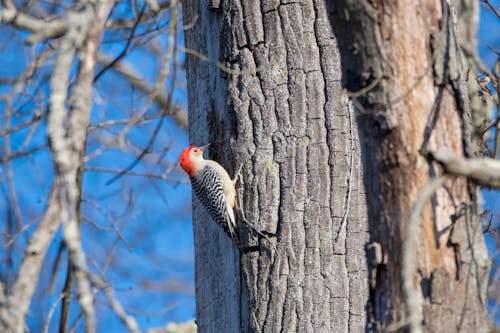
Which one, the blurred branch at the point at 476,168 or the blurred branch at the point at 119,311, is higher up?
the blurred branch at the point at 476,168

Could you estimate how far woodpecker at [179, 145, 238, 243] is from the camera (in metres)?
3.98

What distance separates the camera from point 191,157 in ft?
16.5

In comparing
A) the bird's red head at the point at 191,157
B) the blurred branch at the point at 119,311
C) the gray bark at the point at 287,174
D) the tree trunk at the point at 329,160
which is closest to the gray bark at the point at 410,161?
the tree trunk at the point at 329,160

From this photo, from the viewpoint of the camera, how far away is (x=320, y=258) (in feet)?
11.3

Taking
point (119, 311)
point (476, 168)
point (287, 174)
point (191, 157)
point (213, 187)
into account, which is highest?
point (191, 157)

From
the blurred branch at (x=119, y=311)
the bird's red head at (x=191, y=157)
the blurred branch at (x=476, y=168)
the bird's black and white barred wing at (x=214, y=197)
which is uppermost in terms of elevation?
the bird's red head at (x=191, y=157)

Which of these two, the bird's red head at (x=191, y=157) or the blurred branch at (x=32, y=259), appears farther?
the bird's red head at (x=191, y=157)

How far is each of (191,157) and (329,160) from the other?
5.51 ft

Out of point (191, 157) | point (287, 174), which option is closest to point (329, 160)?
point (287, 174)

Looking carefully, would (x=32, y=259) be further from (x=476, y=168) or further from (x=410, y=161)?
(x=476, y=168)

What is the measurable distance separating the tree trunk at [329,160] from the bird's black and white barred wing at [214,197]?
0.09 m

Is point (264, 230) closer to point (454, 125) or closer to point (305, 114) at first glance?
point (305, 114)

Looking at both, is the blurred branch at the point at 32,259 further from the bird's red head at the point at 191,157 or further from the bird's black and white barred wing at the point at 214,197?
the bird's red head at the point at 191,157

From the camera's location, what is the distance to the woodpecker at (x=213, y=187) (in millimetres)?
3977
